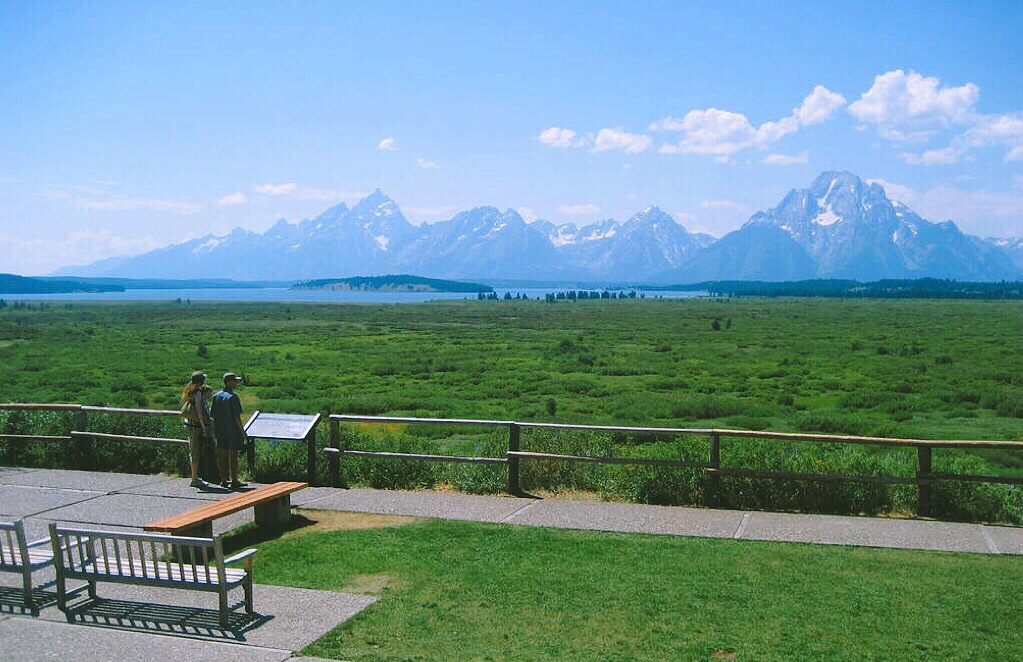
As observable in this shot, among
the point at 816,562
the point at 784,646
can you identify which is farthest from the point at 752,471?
the point at 784,646

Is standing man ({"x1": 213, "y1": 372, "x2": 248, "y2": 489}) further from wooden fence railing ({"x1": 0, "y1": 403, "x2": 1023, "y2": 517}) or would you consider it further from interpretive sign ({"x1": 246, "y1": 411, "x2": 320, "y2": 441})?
wooden fence railing ({"x1": 0, "y1": 403, "x2": 1023, "y2": 517})

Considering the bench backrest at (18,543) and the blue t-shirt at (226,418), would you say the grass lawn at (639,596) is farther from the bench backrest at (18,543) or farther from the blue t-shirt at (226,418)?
the blue t-shirt at (226,418)

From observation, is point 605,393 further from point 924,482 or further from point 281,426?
point 924,482

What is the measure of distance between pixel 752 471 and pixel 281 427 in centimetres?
569

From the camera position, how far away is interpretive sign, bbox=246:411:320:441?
11.1 metres

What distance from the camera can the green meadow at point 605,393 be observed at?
11352mm

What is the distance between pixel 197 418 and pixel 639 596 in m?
6.29

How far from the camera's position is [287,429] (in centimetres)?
1123

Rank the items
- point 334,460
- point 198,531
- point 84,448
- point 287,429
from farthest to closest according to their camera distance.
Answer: point 84,448, point 334,460, point 287,429, point 198,531

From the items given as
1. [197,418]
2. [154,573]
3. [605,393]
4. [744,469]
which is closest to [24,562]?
[154,573]

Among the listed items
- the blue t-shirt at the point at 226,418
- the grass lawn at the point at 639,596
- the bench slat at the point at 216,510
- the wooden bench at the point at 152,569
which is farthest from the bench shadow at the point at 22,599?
the blue t-shirt at the point at 226,418

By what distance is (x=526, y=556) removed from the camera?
26.4 ft

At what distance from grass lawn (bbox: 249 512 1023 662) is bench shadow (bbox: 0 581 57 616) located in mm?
1564

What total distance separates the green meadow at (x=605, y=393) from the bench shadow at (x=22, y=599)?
16.4ft
